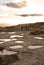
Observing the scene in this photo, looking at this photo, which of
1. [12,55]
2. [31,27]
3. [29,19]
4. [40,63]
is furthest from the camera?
[29,19]

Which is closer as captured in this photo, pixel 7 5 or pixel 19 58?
pixel 19 58

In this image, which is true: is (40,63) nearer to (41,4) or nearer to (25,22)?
(25,22)

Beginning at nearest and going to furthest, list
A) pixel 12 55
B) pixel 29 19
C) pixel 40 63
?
pixel 40 63 → pixel 12 55 → pixel 29 19

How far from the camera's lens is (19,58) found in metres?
1.04

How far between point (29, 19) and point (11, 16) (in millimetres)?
329

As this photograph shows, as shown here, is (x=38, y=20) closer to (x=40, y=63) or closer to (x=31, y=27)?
(x=31, y=27)

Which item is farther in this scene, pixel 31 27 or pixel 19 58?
pixel 31 27

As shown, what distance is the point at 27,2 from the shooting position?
319cm

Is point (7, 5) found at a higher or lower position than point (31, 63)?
higher

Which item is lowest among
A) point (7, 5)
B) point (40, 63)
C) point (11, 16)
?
point (40, 63)

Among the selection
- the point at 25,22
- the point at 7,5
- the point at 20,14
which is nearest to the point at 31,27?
the point at 25,22

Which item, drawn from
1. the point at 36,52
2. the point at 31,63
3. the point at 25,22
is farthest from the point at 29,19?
the point at 31,63

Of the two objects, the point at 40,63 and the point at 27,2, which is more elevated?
the point at 27,2

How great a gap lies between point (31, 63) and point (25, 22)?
2167 mm
